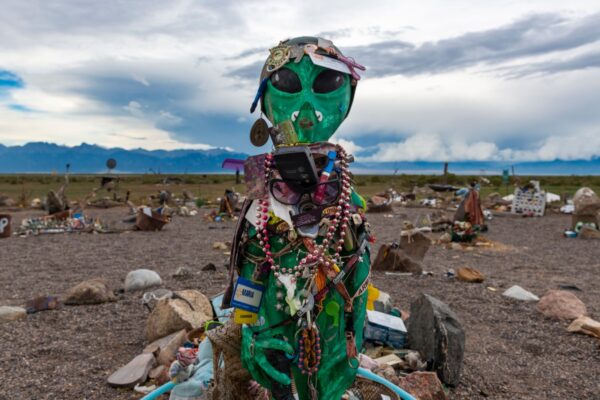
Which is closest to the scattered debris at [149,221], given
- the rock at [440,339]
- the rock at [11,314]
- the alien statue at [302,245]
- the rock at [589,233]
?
the rock at [11,314]

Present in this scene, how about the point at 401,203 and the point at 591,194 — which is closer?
the point at 591,194

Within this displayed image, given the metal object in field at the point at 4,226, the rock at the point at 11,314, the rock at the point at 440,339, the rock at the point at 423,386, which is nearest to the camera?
the rock at the point at 423,386

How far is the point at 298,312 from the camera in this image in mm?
2611

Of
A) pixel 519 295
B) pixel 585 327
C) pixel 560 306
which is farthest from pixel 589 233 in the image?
pixel 585 327

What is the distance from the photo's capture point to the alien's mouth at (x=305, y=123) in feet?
9.41

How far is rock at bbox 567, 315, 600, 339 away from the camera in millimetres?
5825

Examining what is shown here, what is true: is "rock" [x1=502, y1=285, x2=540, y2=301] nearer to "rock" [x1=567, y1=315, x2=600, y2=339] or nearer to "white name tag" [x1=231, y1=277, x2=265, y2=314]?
"rock" [x1=567, y1=315, x2=600, y2=339]

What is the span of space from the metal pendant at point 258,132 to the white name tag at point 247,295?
84cm

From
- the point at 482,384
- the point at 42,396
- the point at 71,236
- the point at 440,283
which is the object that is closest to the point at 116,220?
the point at 71,236

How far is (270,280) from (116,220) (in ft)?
54.6

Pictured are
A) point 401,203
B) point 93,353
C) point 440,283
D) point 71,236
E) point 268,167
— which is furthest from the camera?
point 401,203

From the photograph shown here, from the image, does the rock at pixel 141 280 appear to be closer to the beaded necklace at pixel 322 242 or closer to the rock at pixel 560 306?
the beaded necklace at pixel 322 242

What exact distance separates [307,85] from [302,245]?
37.8 inches

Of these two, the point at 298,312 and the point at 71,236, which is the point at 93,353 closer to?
the point at 298,312
